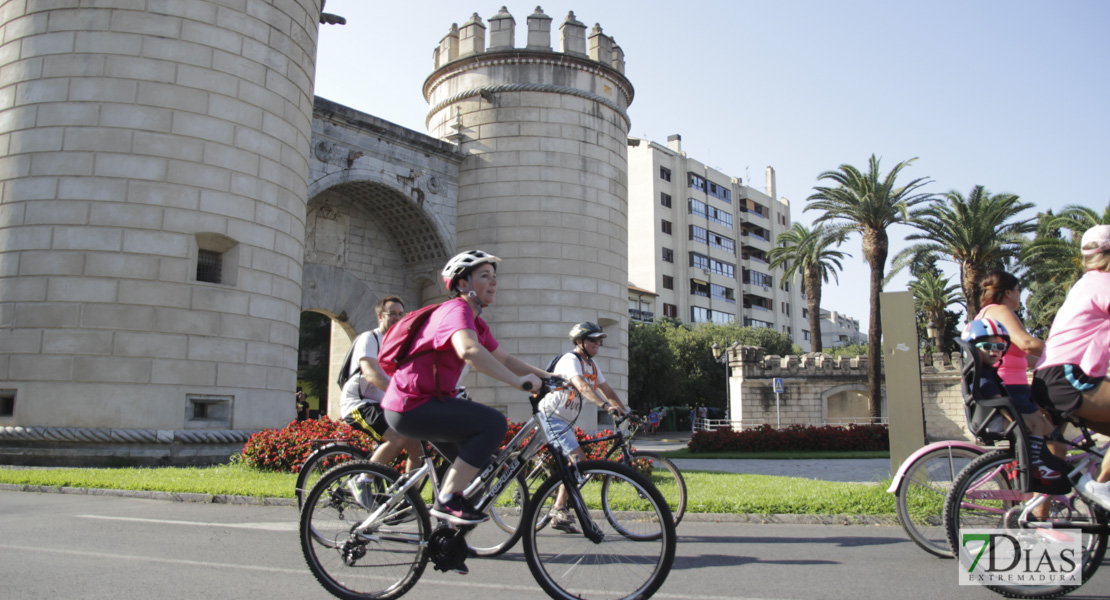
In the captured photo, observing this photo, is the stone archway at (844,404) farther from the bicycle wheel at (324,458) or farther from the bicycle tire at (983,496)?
the bicycle wheel at (324,458)

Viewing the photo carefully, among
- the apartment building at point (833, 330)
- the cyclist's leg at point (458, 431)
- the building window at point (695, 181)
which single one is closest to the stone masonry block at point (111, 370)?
the cyclist's leg at point (458, 431)

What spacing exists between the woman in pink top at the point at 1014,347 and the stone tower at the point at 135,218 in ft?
37.4

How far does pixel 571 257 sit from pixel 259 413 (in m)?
8.38

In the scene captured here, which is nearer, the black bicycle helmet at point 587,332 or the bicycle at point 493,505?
the bicycle at point 493,505

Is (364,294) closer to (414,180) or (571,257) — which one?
(414,180)

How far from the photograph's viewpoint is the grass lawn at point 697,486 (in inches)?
312

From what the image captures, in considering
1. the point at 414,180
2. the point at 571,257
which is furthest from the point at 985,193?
the point at 414,180

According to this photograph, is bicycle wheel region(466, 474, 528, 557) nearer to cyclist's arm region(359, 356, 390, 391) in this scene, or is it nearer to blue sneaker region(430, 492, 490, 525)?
blue sneaker region(430, 492, 490, 525)

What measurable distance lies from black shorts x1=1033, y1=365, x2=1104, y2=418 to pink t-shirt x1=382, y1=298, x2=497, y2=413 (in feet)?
11.2

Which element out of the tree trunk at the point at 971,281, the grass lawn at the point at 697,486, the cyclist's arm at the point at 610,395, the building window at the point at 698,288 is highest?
the building window at the point at 698,288

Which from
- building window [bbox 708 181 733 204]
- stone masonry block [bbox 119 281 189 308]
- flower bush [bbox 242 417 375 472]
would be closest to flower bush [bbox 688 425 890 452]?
flower bush [bbox 242 417 375 472]

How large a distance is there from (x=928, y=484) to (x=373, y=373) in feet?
13.6

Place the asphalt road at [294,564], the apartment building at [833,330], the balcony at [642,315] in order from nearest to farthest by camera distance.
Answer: the asphalt road at [294,564] → the balcony at [642,315] → the apartment building at [833,330]

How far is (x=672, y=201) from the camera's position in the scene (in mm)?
68438
